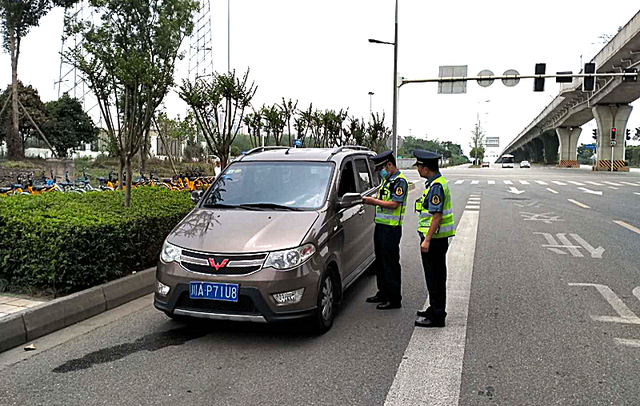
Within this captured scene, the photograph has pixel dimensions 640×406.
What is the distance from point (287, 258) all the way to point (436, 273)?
151 centimetres

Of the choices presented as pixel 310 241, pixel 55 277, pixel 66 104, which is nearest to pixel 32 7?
pixel 66 104

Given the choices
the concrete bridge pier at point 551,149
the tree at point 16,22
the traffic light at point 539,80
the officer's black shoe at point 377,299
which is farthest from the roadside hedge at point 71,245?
the concrete bridge pier at point 551,149

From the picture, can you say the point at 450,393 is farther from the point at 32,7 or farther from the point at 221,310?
the point at 32,7

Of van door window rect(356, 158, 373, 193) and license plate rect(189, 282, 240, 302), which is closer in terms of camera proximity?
license plate rect(189, 282, 240, 302)

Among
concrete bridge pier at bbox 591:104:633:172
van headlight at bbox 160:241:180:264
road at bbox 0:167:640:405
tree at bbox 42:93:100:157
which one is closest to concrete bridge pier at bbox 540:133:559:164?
concrete bridge pier at bbox 591:104:633:172

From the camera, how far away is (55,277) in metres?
5.36

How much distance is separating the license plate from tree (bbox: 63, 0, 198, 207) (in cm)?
374

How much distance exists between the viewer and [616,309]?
574cm

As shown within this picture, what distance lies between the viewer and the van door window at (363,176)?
667cm

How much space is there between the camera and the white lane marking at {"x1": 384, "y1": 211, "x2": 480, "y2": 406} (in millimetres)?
3697

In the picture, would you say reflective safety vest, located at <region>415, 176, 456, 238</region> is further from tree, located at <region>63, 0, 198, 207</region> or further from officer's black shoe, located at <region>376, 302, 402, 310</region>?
tree, located at <region>63, 0, 198, 207</region>

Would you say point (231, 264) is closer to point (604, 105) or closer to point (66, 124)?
point (66, 124)

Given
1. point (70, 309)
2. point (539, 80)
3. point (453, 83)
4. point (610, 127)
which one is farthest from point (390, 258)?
point (610, 127)

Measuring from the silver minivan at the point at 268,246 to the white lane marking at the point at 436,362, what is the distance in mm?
910
